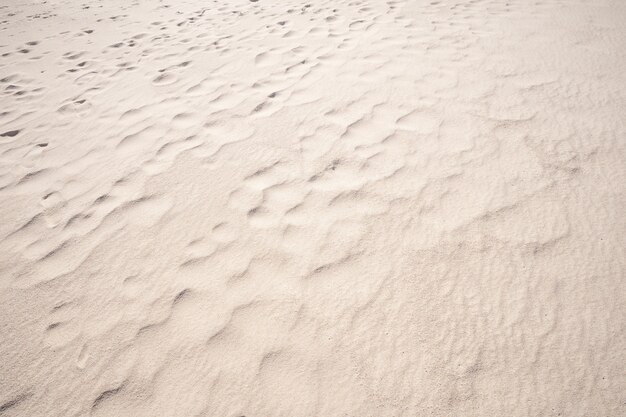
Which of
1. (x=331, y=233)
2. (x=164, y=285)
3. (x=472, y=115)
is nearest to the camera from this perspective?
(x=164, y=285)

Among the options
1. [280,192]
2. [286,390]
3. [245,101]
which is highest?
[245,101]

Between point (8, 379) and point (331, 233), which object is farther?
point (331, 233)

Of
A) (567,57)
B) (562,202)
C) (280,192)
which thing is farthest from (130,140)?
(567,57)

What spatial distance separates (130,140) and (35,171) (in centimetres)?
71

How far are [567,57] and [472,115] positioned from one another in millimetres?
1448

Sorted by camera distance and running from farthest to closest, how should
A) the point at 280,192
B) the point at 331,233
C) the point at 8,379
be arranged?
the point at 280,192 < the point at 331,233 < the point at 8,379

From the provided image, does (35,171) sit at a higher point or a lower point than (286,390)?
higher

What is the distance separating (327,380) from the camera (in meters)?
1.30

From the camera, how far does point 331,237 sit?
5.84 ft

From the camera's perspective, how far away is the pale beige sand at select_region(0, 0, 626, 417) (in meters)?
1.31

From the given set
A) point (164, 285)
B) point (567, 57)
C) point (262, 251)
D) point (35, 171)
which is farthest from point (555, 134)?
point (35, 171)

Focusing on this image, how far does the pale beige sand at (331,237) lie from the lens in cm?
131

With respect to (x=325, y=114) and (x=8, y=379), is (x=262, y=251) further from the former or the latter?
(x=325, y=114)

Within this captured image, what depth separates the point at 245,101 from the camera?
3047mm
